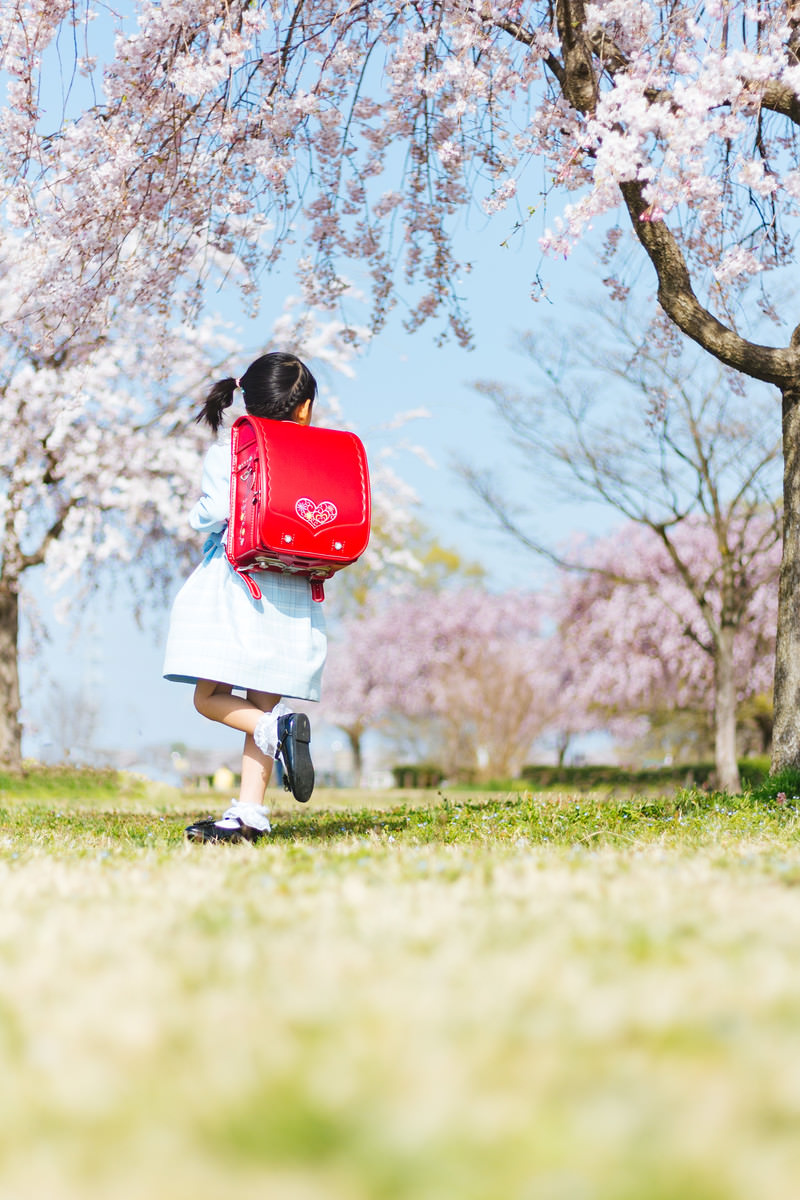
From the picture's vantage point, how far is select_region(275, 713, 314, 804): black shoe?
4742 mm

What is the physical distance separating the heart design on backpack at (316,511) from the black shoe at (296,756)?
0.87 metres

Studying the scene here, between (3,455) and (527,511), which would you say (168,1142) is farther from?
(527,511)

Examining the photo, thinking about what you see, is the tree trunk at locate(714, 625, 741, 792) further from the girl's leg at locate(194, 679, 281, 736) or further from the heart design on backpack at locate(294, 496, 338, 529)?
the heart design on backpack at locate(294, 496, 338, 529)

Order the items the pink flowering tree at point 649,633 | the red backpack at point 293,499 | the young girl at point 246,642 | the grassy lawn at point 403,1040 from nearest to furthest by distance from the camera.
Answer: the grassy lawn at point 403,1040, the red backpack at point 293,499, the young girl at point 246,642, the pink flowering tree at point 649,633

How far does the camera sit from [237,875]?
3453 mm

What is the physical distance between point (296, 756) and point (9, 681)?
12.6 m

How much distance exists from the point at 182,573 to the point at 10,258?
9.89m

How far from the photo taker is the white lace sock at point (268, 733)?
493 centimetres

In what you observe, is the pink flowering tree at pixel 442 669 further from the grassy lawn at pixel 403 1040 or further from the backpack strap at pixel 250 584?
the grassy lawn at pixel 403 1040

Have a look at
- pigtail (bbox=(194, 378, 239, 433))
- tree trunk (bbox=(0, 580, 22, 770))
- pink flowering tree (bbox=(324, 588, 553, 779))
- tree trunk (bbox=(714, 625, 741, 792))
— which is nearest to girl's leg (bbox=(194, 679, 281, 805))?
pigtail (bbox=(194, 378, 239, 433))

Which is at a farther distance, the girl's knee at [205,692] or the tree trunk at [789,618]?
the tree trunk at [789,618]

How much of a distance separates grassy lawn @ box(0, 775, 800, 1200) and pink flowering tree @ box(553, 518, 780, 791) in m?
20.3

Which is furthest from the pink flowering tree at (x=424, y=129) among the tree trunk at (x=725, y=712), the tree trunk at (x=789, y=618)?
the tree trunk at (x=725, y=712)

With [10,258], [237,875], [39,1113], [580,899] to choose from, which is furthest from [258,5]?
[39,1113]
